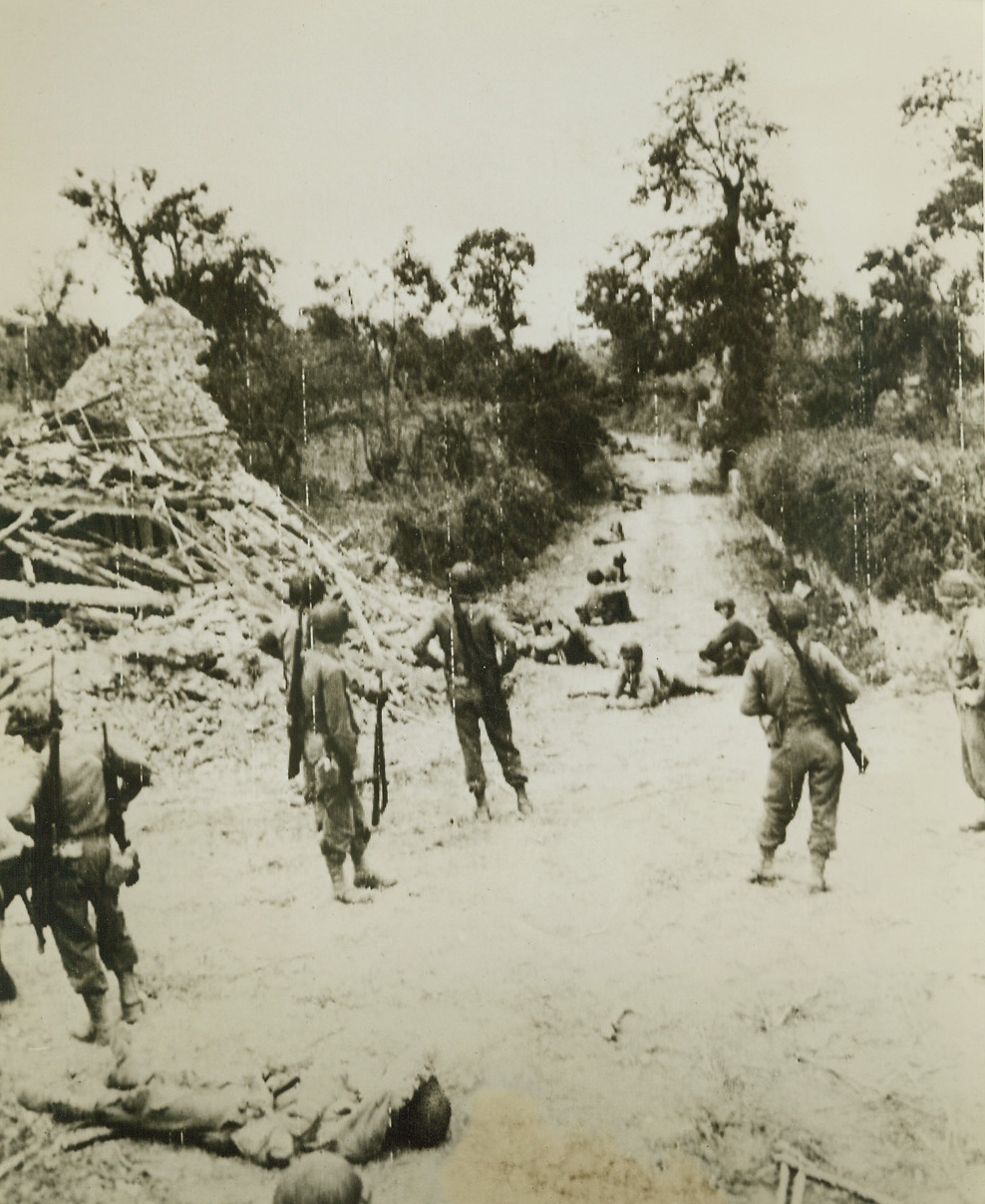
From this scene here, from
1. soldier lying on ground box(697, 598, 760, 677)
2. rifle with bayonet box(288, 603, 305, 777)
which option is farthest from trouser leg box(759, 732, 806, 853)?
rifle with bayonet box(288, 603, 305, 777)

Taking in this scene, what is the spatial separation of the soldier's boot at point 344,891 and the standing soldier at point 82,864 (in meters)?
0.65

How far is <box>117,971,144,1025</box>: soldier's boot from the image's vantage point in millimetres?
2988

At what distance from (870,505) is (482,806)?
70.1 inches

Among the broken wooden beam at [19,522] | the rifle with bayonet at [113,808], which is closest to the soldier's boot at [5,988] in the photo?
the rifle with bayonet at [113,808]

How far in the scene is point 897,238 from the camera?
11.2 feet

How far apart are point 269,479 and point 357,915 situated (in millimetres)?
1532

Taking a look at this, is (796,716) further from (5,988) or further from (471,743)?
(5,988)

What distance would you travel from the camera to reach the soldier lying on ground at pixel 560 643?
3311mm

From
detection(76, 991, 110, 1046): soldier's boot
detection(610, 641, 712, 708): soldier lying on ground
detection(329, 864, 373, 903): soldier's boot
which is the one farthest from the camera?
detection(610, 641, 712, 708): soldier lying on ground

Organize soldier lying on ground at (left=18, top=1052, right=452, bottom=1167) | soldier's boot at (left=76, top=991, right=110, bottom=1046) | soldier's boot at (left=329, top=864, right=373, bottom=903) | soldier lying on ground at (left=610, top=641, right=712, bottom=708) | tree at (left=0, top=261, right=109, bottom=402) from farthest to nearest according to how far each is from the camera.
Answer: soldier lying on ground at (left=610, top=641, right=712, bottom=708)
tree at (left=0, top=261, right=109, bottom=402)
soldier's boot at (left=329, top=864, right=373, bottom=903)
soldier's boot at (left=76, top=991, right=110, bottom=1046)
soldier lying on ground at (left=18, top=1052, right=452, bottom=1167)

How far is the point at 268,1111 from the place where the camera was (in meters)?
2.83

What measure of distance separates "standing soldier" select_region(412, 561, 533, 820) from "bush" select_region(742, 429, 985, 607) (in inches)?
41.7

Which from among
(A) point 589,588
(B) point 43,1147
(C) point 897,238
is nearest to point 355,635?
(A) point 589,588

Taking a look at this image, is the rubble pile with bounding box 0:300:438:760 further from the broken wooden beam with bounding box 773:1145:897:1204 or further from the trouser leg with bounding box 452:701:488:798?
the broken wooden beam with bounding box 773:1145:897:1204
